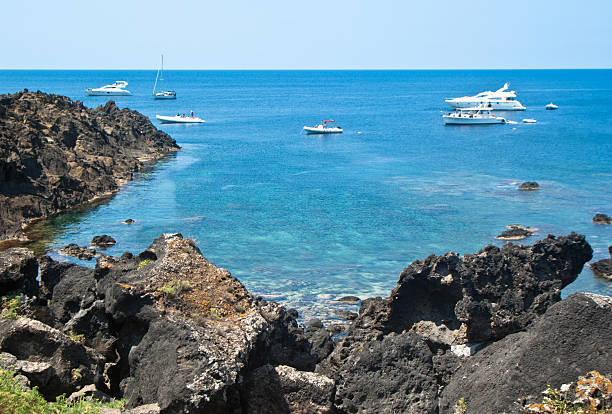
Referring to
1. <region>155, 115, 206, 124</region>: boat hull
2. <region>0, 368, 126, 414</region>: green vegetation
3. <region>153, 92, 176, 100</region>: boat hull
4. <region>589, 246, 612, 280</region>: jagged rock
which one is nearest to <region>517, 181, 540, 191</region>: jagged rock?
<region>589, 246, 612, 280</region>: jagged rock

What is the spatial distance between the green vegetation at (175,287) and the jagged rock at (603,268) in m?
26.8

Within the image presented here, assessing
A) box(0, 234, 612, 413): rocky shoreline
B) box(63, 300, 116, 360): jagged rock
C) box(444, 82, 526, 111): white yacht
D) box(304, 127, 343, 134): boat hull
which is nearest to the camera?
box(0, 234, 612, 413): rocky shoreline

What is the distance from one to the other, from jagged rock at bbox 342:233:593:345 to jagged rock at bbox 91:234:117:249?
23.6 meters

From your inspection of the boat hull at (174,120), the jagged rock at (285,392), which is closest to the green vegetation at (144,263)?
the jagged rock at (285,392)

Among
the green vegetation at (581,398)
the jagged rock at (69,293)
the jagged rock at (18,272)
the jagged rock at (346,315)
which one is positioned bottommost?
the jagged rock at (346,315)

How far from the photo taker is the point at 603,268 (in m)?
32.1

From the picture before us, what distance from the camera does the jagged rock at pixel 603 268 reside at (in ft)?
104

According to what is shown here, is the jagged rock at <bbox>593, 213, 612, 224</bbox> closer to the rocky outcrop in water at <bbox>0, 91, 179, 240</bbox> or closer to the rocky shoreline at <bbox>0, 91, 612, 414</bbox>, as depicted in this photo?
the rocky shoreline at <bbox>0, 91, 612, 414</bbox>

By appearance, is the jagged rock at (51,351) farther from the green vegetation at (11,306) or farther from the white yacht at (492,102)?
the white yacht at (492,102)

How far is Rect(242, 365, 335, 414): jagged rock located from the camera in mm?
10203

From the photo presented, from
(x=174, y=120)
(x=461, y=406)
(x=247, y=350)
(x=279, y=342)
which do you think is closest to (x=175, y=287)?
(x=247, y=350)

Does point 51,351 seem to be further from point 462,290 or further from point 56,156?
point 56,156

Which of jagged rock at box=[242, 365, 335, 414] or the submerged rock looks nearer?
jagged rock at box=[242, 365, 335, 414]

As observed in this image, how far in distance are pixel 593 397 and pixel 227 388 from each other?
5174mm
